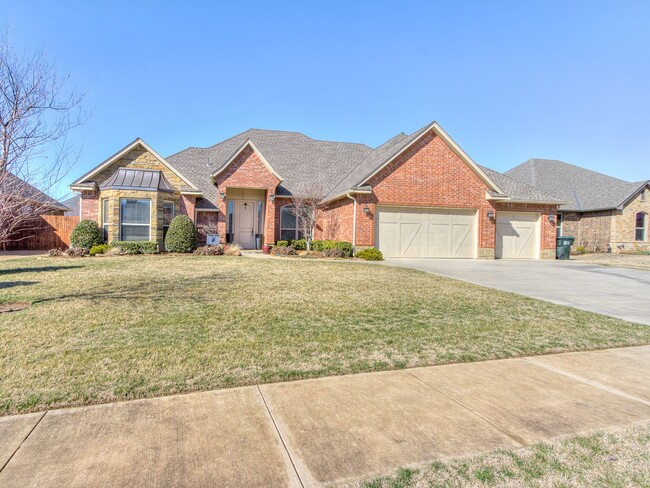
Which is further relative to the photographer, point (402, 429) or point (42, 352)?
point (42, 352)

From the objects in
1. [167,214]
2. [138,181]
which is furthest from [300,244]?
[138,181]

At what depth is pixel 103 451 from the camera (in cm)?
250

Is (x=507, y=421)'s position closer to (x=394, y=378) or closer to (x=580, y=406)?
(x=580, y=406)

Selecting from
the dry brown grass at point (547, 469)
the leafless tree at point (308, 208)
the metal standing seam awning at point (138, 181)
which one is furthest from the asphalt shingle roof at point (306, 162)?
the dry brown grass at point (547, 469)

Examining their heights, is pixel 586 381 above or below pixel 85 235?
below

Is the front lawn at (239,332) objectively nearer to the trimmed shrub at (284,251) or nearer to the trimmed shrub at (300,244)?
the trimmed shrub at (284,251)

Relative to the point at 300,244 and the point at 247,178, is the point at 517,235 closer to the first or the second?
the point at 300,244

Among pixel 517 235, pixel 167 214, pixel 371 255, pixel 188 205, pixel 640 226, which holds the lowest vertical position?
pixel 371 255

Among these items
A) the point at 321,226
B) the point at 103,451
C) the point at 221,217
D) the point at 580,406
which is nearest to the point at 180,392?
the point at 103,451

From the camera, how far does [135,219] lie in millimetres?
17328

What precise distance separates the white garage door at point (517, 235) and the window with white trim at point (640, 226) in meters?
12.9

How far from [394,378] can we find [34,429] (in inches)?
124

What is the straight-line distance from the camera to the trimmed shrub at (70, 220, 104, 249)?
16594 mm

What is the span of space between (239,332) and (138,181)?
1567 centimetres
